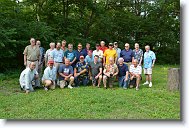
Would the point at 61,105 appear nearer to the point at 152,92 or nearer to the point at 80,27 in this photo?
the point at 152,92

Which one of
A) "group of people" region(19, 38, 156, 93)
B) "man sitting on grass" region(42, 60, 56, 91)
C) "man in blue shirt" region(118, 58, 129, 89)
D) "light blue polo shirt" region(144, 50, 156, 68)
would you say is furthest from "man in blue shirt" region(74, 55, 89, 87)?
"light blue polo shirt" region(144, 50, 156, 68)

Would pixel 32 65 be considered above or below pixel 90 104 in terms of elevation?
above

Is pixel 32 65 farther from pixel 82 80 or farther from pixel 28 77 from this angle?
pixel 82 80

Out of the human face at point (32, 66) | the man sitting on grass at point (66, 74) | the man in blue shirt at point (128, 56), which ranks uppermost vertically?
the man in blue shirt at point (128, 56)

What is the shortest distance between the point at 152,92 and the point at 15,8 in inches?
325

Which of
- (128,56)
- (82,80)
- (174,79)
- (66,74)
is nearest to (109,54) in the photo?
(128,56)

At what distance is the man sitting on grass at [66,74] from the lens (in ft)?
33.3

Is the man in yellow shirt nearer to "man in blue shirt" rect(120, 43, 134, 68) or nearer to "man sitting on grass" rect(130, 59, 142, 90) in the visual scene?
"man in blue shirt" rect(120, 43, 134, 68)

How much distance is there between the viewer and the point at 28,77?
9.57 meters

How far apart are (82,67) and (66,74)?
24.8 inches

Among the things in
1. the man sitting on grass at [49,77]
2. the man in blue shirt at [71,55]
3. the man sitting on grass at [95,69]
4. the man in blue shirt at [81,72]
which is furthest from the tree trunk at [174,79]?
the man sitting on grass at [49,77]

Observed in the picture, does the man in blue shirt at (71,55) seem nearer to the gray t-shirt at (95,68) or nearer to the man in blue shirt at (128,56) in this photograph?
the gray t-shirt at (95,68)

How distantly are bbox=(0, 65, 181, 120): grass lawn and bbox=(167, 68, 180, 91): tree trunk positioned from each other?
0.17 meters

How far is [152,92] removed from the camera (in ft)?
30.9
